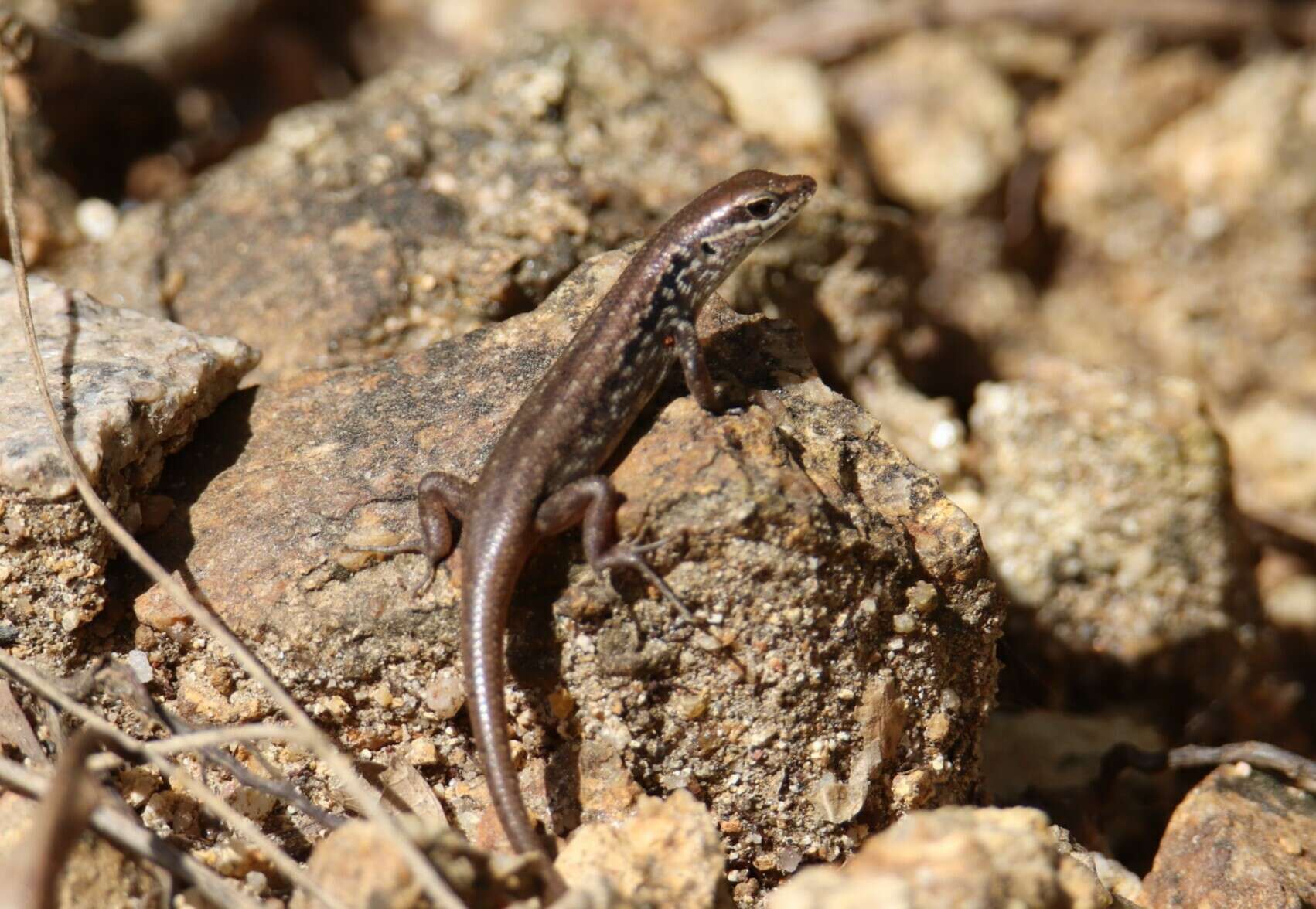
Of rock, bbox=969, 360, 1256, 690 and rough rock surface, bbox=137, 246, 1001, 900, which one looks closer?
rough rock surface, bbox=137, 246, 1001, 900

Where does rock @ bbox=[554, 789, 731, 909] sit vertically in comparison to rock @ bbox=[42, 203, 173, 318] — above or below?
below

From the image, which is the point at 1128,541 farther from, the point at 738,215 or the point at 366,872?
the point at 366,872

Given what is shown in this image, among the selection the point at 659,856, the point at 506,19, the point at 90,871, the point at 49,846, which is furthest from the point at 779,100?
the point at 49,846

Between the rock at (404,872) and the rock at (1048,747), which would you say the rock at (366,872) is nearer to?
the rock at (404,872)

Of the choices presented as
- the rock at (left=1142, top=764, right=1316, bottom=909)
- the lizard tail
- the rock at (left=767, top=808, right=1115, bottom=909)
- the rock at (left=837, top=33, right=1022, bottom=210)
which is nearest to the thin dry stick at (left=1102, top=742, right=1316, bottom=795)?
the rock at (left=1142, top=764, right=1316, bottom=909)

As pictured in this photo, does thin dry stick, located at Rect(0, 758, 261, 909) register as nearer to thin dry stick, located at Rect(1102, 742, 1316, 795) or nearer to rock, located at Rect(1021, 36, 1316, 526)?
thin dry stick, located at Rect(1102, 742, 1316, 795)

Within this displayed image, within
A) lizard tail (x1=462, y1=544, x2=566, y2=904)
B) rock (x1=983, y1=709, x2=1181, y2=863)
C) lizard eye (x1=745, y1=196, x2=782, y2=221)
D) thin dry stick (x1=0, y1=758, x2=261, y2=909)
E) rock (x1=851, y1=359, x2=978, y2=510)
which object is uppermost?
lizard eye (x1=745, y1=196, x2=782, y2=221)
